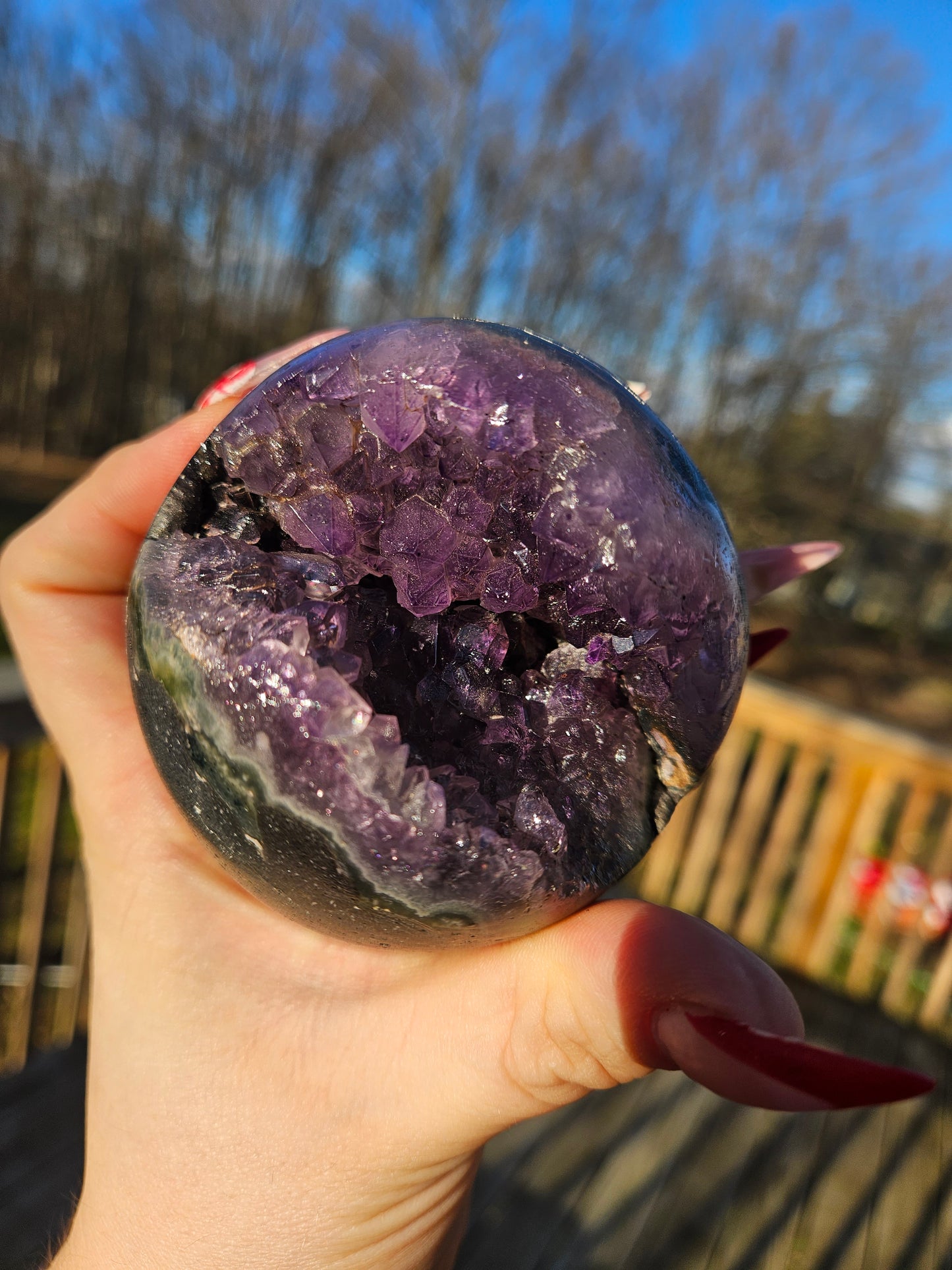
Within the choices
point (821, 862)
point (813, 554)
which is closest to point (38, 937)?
point (813, 554)

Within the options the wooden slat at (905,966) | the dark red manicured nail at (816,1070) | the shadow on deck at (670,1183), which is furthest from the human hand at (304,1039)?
the wooden slat at (905,966)

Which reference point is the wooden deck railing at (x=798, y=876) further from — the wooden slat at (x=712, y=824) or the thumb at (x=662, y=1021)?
the thumb at (x=662, y=1021)

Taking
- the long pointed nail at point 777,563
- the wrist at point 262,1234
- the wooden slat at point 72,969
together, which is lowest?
the wooden slat at point 72,969

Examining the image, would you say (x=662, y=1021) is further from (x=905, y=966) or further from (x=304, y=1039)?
(x=905, y=966)

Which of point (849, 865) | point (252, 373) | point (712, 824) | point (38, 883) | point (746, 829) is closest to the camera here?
point (252, 373)

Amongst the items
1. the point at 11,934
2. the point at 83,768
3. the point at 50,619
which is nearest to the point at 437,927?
the point at 83,768

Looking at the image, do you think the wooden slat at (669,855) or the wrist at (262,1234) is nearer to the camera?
the wrist at (262,1234)
